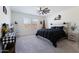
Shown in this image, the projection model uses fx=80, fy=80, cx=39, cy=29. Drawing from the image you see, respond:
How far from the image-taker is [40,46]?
5.67 feet

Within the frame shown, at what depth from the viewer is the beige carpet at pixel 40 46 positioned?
1698 millimetres

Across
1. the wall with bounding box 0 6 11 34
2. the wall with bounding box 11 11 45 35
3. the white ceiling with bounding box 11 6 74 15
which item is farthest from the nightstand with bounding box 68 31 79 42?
the wall with bounding box 0 6 11 34

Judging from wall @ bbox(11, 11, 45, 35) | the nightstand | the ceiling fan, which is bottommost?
the nightstand

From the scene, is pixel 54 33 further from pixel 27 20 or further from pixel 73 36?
pixel 27 20

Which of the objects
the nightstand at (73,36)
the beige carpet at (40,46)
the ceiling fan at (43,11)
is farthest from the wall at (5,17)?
the nightstand at (73,36)

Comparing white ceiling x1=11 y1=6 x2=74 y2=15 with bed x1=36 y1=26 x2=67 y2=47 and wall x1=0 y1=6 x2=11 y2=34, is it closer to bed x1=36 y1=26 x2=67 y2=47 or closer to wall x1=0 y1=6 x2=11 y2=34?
wall x1=0 y1=6 x2=11 y2=34

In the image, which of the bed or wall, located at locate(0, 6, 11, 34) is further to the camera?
the bed

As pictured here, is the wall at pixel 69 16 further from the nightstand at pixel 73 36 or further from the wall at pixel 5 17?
the wall at pixel 5 17

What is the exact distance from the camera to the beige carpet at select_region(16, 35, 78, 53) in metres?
1.70

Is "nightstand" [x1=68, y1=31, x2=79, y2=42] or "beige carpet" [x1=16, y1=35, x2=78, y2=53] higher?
"nightstand" [x1=68, y1=31, x2=79, y2=42]
